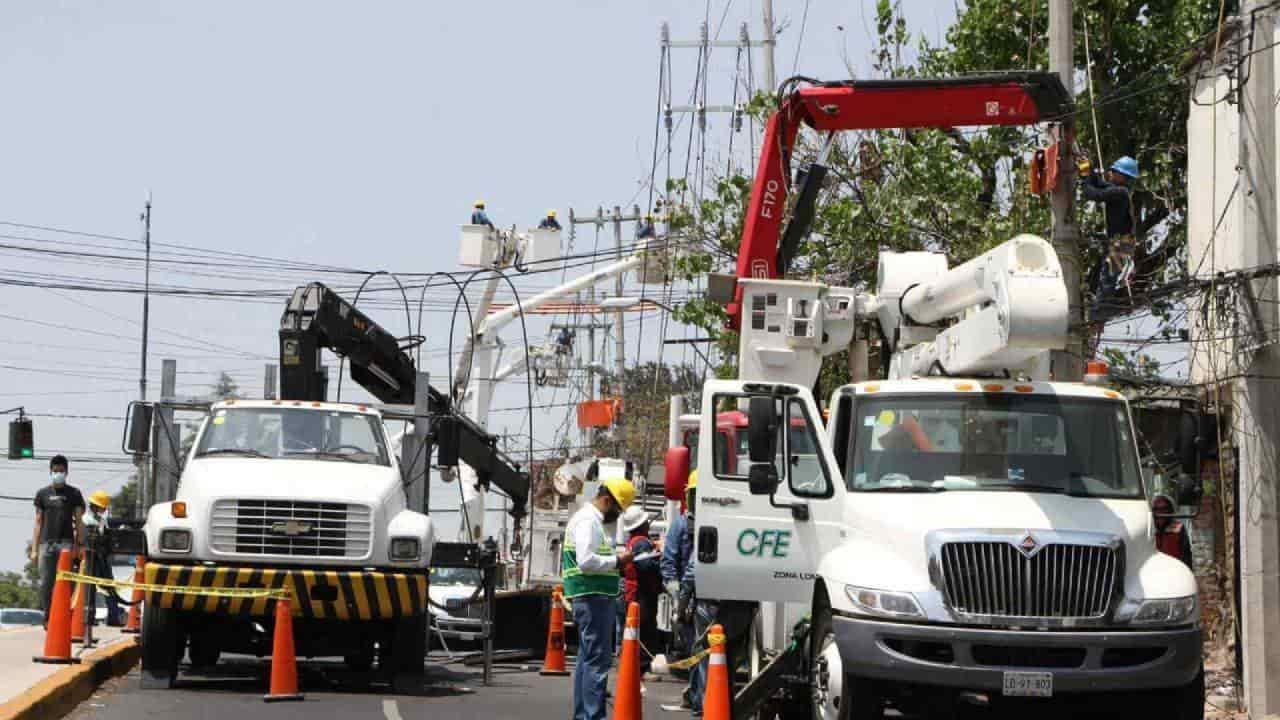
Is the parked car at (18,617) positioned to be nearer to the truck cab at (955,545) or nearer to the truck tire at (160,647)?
the truck tire at (160,647)

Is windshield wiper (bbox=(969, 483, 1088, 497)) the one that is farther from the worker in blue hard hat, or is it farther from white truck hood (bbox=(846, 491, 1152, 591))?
the worker in blue hard hat

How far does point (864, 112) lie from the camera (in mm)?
16797

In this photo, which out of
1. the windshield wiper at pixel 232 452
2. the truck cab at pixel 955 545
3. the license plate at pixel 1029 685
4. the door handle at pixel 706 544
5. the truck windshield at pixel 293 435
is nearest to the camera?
the license plate at pixel 1029 685

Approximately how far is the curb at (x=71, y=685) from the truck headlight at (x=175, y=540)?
1.23 metres

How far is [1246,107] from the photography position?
15617 mm

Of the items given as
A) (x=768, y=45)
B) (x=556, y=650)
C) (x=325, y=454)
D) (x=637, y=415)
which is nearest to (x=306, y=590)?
(x=325, y=454)

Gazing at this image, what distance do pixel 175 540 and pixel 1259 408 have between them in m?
9.76

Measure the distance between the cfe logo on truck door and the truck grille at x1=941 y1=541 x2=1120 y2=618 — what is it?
82.5 inches

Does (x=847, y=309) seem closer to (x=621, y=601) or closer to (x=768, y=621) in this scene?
(x=768, y=621)

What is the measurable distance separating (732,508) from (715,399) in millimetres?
840

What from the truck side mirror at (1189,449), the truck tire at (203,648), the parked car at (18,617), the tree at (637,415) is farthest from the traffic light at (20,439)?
the parked car at (18,617)

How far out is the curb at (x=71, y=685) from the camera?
11.8 meters

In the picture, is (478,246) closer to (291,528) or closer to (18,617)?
(291,528)

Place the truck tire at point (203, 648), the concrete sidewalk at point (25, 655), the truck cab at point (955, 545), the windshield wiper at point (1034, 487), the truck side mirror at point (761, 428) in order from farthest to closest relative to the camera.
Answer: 1. the truck tire at point (203, 648)
2. the concrete sidewalk at point (25, 655)
3. the truck side mirror at point (761, 428)
4. the windshield wiper at point (1034, 487)
5. the truck cab at point (955, 545)
